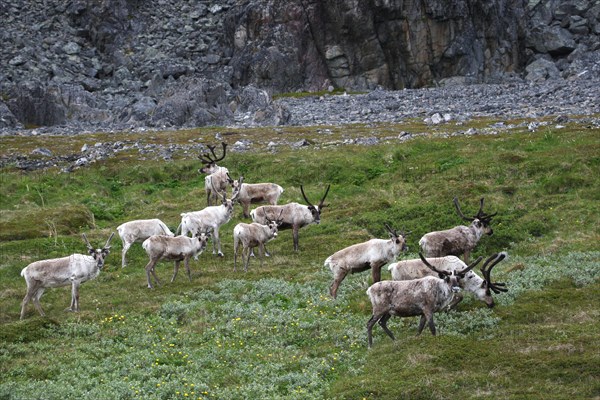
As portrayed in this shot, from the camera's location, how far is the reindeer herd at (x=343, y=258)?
1711 cm

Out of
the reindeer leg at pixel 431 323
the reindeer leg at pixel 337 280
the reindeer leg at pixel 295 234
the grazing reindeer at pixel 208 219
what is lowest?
the reindeer leg at pixel 295 234

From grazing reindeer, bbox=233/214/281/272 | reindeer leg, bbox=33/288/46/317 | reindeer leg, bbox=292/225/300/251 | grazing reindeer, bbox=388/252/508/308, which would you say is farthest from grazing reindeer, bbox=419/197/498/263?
reindeer leg, bbox=33/288/46/317

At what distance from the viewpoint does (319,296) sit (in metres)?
21.2

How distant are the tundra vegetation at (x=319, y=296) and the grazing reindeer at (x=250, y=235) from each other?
0.78 metres

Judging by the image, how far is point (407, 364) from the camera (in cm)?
1530

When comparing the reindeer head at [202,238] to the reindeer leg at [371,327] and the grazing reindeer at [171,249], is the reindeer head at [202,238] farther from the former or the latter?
the reindeer leg at [371,327]

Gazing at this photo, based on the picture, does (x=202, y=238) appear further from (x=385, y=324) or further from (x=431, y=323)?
(x=431, y=323)

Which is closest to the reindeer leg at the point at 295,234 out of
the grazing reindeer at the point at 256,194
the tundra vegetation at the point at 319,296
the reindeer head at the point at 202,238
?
the tundra vegetation at the point at 319,296

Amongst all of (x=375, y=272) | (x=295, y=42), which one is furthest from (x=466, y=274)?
(x=295, y=42)

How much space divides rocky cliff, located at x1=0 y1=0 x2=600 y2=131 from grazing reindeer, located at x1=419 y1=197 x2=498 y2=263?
7974cm

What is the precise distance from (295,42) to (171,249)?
8988cm

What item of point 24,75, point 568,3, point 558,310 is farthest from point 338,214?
point 568,3

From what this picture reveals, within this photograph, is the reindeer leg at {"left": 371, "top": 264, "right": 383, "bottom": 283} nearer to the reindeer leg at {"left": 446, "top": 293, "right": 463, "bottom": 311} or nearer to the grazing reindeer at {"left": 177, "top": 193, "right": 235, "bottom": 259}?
the reindeer leg at {"left": 446, "top": 293, "right": 463, "bottom": 311}

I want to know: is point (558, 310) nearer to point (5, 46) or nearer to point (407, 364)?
point (407, 364)
